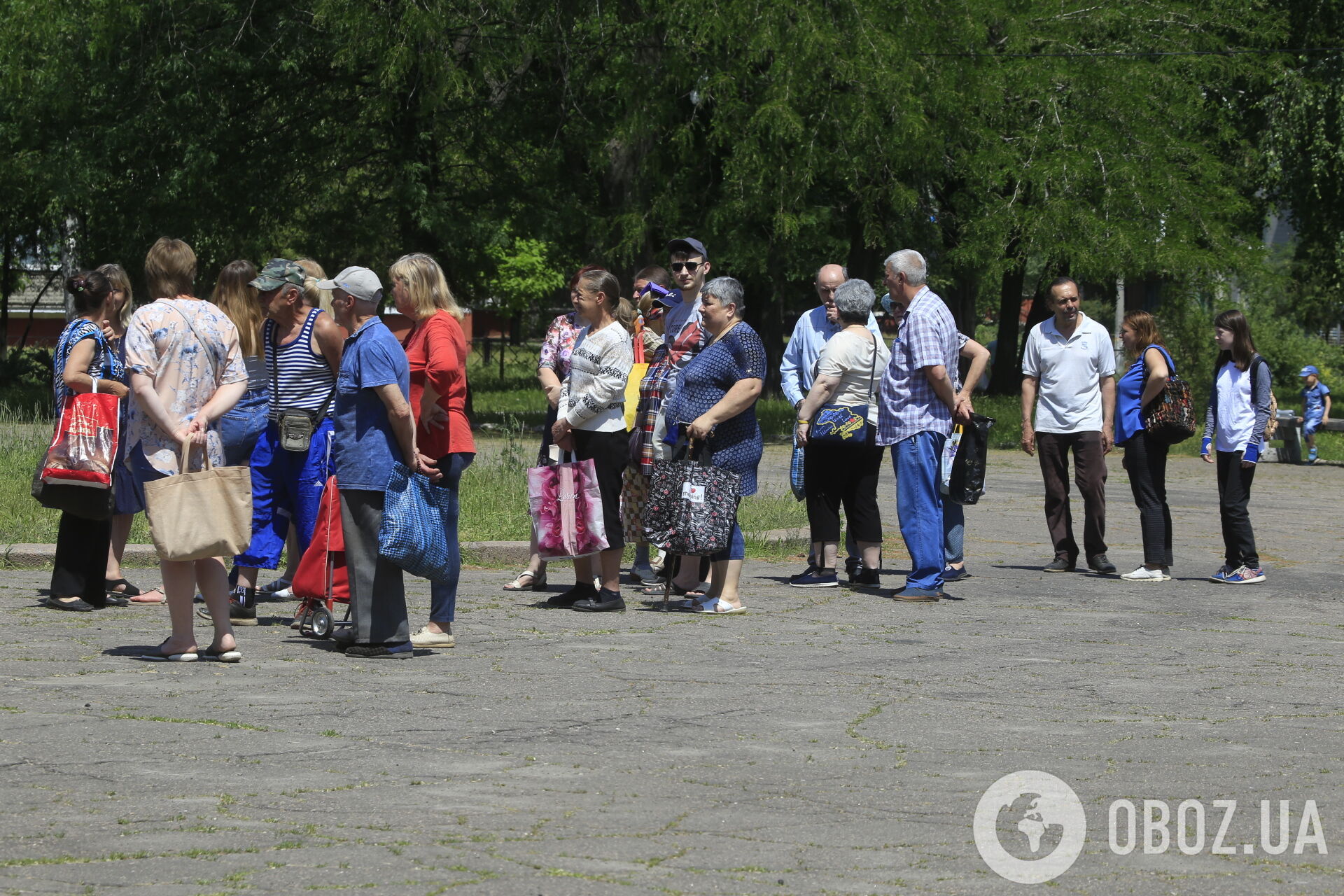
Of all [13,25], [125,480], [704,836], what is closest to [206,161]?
[13,25]

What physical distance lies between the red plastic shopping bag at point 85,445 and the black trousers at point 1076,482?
614 cm

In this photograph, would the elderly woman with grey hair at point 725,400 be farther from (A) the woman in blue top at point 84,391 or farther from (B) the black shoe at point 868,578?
(A) the woman in blue top at point 84,391

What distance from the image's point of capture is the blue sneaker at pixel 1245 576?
1123 cm

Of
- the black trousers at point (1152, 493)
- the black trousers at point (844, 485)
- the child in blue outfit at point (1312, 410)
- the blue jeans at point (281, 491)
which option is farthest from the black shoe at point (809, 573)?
the child in blue outfit at point (1312, 410)

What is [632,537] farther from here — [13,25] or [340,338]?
[13,25]

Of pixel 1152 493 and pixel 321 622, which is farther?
pixel 1152 493

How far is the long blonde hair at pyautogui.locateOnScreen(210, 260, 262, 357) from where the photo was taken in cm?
864

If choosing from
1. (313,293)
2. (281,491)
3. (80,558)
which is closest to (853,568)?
(281,491)

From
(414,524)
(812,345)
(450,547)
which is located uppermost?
(812,345)

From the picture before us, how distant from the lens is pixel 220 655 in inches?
293

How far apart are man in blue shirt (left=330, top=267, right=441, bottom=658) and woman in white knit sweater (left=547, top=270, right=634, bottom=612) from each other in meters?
1.57

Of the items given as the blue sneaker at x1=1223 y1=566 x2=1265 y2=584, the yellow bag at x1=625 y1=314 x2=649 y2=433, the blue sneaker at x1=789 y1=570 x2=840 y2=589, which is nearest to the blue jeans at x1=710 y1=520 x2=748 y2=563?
the yellow bag at x1=625 y1=314 x2=649 y2=433

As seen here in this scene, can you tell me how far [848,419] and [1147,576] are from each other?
2.66 m

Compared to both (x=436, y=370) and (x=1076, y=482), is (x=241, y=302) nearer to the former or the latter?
(x=436, y=370)
